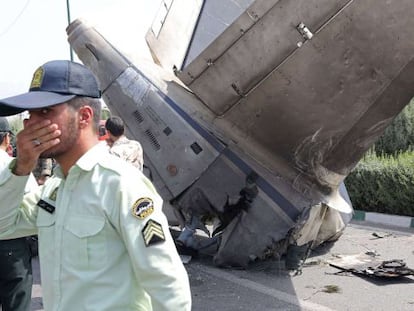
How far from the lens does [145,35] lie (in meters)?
7.52

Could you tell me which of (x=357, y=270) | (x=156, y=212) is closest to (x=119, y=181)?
(x=156, y=212)

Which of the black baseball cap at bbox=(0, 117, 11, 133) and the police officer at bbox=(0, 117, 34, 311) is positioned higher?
the black baseball cap at bbox=(0, 117, 11, 133)

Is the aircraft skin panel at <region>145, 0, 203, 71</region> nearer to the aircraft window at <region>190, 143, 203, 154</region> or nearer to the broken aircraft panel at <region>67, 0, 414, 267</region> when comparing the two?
the broken aircraft panel at <region>67, 0, 414, 267</region>

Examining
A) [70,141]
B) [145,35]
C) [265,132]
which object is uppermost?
[145,35]

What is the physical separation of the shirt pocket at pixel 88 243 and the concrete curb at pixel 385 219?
26.9 ft

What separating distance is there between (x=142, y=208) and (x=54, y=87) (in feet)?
1.52

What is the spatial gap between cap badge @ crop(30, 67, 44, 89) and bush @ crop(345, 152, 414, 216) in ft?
27.5

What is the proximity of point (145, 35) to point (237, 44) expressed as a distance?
8.52 feet

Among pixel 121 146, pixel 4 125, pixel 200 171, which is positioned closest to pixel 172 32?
pixel 200 171

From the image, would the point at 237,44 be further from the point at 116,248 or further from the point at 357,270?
the point at 116,248

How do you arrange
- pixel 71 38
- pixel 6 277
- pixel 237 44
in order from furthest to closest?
pixel 71 38
pixel 237 44
pixel 6 277

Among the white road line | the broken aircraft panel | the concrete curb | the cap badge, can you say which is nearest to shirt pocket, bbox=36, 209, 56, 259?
the cap badge

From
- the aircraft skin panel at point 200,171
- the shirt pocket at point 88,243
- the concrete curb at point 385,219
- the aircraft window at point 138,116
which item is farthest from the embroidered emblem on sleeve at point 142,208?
the concrete curb at point 385,219

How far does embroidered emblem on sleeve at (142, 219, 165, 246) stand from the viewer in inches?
59.6
